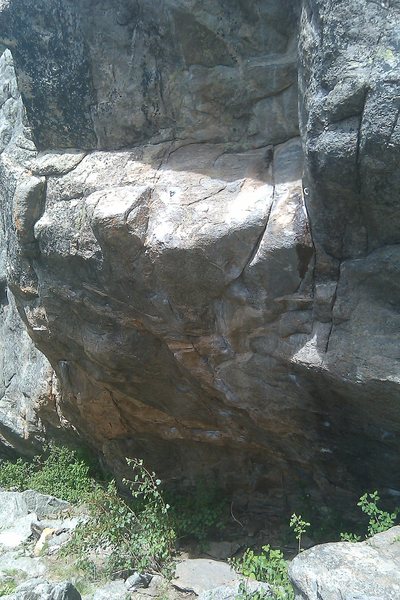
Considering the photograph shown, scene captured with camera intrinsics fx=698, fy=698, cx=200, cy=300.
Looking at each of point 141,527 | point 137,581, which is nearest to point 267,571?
point 137,581

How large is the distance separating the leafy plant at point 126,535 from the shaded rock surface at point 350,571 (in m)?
1.99

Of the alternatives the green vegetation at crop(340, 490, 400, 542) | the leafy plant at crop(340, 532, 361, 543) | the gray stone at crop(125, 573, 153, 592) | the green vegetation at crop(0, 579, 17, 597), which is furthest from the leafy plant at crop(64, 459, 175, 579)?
the green vegetation at crop(340, 490, 400, 542)

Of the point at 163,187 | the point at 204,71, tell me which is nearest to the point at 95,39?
the point at 204,71

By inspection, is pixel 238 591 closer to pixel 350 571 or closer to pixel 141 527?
pixel 350 571

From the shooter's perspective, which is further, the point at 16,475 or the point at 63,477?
the point at 16,475

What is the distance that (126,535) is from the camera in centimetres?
548

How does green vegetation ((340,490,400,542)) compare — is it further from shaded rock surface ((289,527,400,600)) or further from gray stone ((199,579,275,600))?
gray stone ((199,579,275,600))

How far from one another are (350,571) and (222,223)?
80.5 inches

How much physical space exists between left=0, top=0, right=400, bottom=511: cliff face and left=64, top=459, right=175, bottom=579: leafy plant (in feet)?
1.68

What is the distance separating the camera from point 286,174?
4215 mm

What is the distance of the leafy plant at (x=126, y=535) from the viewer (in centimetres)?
525

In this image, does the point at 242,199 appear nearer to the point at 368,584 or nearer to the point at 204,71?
the point at 204,71

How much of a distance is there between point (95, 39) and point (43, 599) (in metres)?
3.70

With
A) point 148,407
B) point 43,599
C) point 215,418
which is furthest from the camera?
point 148,407
